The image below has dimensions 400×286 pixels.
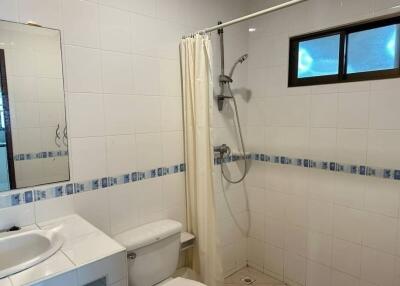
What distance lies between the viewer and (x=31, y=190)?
1435mm

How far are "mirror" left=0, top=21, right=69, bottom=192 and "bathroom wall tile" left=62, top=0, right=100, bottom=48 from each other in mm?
84

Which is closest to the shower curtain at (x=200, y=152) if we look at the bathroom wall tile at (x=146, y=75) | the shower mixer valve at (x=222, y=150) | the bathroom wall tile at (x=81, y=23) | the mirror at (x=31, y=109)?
the bathroom wall tile at (x=146, y=75)

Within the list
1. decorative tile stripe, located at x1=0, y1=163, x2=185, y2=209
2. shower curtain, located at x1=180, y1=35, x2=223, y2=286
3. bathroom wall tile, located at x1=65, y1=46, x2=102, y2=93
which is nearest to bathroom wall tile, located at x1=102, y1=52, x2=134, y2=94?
bathroom wall tile, located at x1=65, y1=46, x2=102, y2=93

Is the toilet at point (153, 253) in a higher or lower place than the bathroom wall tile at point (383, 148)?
lower

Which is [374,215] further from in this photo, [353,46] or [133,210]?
[133,210]

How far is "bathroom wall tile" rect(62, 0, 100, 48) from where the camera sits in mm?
1487

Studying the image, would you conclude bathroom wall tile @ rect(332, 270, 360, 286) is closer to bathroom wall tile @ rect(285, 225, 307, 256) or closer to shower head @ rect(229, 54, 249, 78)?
bathroom wall tile @ rect(285, 225, 307, 256)

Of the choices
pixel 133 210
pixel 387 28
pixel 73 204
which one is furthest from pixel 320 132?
pixel 73 204

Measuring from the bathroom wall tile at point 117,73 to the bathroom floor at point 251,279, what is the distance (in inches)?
74.2

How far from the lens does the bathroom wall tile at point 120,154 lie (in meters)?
1.71

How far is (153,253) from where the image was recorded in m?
1.71

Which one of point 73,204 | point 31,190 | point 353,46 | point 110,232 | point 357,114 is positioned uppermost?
point 353,46

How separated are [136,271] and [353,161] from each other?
162 centimetres

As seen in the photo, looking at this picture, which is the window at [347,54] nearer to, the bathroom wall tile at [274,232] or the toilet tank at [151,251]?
the bathroom wall tile at [274,232]
